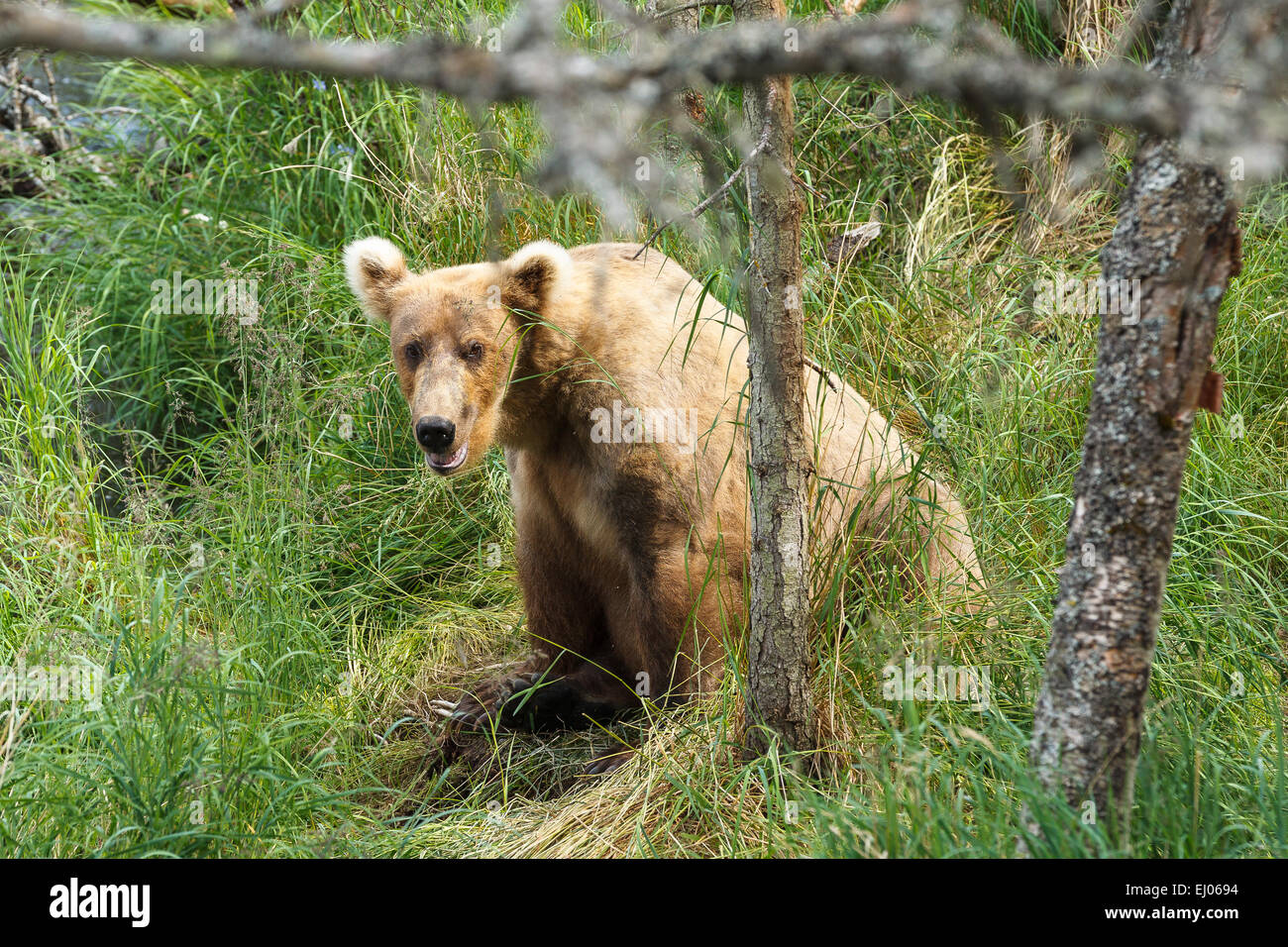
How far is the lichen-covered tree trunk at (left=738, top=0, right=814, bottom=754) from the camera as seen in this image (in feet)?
9.52

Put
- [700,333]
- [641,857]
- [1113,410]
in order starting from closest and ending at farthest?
[1113,410] < [641,857] < [700,333]

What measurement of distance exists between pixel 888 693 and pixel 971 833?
0.74 meters

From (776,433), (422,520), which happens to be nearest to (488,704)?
(422,520)

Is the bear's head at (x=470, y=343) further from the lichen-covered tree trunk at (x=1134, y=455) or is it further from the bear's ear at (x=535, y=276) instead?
the lichen-covered tree trunk at (x=1134, y=455)

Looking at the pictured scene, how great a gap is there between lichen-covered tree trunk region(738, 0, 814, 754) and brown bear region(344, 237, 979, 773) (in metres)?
0.39

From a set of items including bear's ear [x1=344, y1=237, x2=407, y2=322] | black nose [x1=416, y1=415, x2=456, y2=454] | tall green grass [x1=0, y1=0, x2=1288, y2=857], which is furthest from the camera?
bear's ear [x1=344, y1=237, x2=407, y2=322]

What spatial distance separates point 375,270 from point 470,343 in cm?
59

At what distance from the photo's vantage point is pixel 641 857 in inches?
115

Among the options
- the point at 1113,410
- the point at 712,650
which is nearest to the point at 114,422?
the point at 712,650

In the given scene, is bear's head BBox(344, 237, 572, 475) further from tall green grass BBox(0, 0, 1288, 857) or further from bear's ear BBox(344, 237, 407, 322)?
tall green grass BBox(0, 0, 1288, 857)

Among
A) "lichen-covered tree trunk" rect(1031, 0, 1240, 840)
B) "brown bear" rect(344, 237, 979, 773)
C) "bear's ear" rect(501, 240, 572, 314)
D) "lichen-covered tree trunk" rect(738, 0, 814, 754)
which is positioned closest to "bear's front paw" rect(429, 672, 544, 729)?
"brown bear" rect(344, 237, 979, 773)

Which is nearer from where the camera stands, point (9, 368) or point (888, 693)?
point (888, 693)

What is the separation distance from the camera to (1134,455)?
80.7 inches

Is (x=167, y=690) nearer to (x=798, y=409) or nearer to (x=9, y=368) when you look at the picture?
(x=798, y=409)
